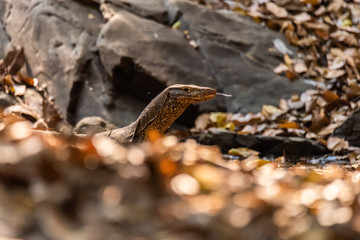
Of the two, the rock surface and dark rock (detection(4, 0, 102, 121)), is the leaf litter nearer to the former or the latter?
the rock surface

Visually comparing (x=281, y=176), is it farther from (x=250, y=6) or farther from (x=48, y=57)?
(x=250, y=6)

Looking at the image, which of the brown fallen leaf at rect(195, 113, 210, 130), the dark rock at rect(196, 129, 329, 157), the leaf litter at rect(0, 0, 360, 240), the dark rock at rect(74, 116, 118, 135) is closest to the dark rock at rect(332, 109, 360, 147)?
the dark rock at rect(196, 129, 329, 157)

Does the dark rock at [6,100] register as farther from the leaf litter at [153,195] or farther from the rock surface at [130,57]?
the leaf litter at [153,195]

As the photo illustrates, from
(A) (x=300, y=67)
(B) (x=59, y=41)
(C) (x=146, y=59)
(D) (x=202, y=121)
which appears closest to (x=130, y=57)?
(C) (x=146, y=59)

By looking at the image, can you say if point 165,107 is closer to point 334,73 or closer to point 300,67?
point 300,67

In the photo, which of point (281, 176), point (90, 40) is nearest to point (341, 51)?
point (90, 40)

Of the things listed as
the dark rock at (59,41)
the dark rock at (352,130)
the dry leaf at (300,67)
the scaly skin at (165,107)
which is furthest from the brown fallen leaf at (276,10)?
the scaly skin at (165,107)

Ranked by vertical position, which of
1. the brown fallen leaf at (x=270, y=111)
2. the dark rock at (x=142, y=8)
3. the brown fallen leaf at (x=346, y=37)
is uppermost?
the dark rock at (x=142, y=8)
